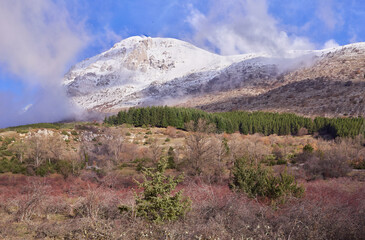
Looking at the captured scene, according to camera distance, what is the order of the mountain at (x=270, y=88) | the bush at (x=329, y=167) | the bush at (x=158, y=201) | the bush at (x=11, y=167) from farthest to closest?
the mountain at (x=270, y=88), the bush at (x=329, y=167), the bush at (x=11, y=167), the bush at (x=158, y=201)

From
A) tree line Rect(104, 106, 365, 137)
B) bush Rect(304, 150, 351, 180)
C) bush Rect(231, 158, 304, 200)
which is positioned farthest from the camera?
tree line Rect(104, 106, 365, 137)

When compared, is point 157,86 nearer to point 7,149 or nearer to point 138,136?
point 138,136

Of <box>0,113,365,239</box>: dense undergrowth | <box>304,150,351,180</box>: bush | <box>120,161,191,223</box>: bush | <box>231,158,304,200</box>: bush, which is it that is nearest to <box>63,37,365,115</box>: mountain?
<box>304,150,351,180</box>: bush

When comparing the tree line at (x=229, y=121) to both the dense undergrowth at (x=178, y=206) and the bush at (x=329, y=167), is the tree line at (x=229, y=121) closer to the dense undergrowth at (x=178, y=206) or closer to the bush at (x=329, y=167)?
the bush at (x=329, y=167)

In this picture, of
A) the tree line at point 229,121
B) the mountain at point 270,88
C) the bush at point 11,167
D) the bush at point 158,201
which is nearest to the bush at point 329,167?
the bush at point 158,201

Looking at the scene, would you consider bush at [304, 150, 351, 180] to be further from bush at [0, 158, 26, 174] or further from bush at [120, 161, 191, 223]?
bush at [0, 158, 26, 174]

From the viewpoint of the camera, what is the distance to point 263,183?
46.3ft

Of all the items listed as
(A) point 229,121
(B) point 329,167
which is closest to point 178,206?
(B) point 329,167

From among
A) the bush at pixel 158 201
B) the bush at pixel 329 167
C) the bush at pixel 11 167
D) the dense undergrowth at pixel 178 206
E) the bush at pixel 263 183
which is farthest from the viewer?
the bush at pixel 329 167

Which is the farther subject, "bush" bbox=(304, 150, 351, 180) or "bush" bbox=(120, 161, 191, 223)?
"bush" bbox=(304, 150, 351, 180)

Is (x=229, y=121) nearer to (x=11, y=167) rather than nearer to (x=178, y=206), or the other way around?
(x=11, y=167)

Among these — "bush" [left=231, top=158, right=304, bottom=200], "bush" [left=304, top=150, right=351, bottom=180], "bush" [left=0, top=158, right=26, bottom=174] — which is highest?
"bush" [left=0, top=158, right=26, bottom=174]

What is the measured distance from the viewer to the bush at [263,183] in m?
13.0

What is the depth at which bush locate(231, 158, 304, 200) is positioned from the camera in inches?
510
